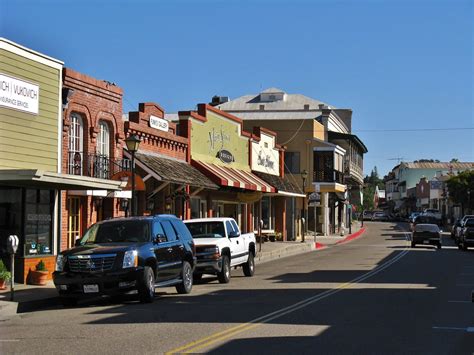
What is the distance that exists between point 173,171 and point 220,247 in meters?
7.73

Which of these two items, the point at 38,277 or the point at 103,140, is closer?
the point at 38,277

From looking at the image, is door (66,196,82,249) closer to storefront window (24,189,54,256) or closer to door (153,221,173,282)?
storefront window (24,189,54,256)

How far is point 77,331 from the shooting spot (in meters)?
11.8

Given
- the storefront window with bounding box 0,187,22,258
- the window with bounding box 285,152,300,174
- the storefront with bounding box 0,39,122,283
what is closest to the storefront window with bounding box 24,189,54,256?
the storefront with bounding box 0,39,122,283

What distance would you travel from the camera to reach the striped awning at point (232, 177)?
32656mm

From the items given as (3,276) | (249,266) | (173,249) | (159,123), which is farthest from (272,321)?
(159,123)

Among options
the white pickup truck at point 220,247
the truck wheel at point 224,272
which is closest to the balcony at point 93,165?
the white pickup truck at point 220,247

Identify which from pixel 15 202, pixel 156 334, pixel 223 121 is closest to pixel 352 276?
pixel 15 202

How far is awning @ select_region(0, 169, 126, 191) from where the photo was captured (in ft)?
Result: 57.0

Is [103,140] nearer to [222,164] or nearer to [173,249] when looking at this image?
[173,249]

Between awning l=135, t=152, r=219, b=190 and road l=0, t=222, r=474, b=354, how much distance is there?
Result: 6.01 metres

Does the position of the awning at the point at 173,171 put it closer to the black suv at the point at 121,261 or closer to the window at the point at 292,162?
the black suv at the point at 121,261

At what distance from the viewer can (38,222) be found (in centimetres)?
2064

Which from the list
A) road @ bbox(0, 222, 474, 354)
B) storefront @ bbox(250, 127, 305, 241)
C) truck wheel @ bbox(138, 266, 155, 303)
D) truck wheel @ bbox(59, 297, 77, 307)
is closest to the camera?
road @ bbox(0, 222, 474, 354)
